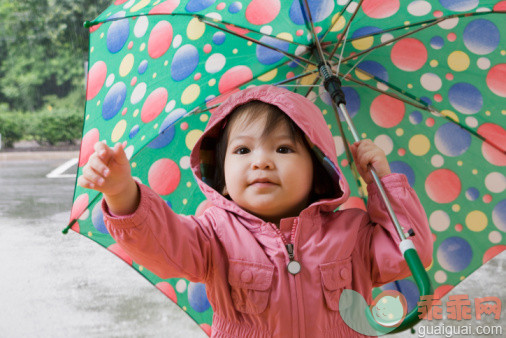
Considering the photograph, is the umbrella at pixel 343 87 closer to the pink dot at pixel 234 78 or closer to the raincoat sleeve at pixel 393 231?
the pink dot at pixel 234 78

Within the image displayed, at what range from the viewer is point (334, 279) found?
1.20 meters

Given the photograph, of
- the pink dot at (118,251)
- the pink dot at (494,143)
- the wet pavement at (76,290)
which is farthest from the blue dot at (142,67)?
the wet pavement at (76,290)

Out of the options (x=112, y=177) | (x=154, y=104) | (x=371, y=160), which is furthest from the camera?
(x=154, y=104)

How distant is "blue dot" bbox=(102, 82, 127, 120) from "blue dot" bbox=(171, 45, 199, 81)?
0.13 m

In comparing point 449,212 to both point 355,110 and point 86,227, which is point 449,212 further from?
point 86,227

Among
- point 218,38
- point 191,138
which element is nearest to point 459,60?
point 218,38

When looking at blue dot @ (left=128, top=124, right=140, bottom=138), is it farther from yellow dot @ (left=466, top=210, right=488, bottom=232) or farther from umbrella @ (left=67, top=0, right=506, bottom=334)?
yellow dot @ (left=466, top=210, right=488, bottom=232)

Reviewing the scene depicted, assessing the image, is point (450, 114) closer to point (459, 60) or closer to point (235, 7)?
point (459, 60)

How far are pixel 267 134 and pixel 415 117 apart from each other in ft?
1.71

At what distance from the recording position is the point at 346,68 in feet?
5.09

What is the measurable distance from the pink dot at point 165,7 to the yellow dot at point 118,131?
275 millimetres

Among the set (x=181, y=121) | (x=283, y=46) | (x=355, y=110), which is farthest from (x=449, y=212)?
(x=181, y=121)

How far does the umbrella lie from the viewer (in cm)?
142

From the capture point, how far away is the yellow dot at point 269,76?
155 centimetres
